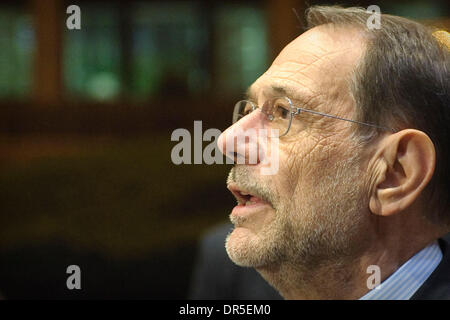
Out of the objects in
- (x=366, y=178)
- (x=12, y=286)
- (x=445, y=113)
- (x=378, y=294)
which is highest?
(x=445, y=113)

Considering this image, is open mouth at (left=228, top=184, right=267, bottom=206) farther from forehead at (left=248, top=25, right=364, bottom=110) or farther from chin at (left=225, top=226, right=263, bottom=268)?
forehead at (left=248, top=25, right=364, bottom=110)

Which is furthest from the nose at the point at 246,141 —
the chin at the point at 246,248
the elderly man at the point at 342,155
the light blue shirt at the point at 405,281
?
the light blue shirt at the point at 405,281

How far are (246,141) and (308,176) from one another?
0.14 metres

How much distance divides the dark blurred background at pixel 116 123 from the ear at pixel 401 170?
270 mm

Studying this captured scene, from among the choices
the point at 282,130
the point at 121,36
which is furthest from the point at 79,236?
the point at 282,130

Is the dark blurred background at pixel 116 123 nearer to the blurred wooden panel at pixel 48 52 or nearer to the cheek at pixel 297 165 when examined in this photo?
the blurred wooden panel at pixel 48 52

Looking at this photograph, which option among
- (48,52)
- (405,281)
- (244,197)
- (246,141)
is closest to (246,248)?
(244,197)

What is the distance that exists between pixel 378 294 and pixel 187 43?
679 mm

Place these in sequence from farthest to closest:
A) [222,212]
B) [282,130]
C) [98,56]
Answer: [222,212]
[98,56]
[282,130]

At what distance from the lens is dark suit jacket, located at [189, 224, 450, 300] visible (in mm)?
1309

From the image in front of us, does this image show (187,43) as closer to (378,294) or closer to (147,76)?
(147,76)

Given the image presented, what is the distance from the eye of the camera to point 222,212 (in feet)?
4.45

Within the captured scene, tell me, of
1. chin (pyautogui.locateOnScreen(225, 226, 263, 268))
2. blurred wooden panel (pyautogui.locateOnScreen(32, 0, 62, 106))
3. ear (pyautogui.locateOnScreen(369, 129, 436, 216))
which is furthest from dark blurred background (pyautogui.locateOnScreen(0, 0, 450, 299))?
ear (pyautogui.locateOnScreen(369, 129, 436, 216))
